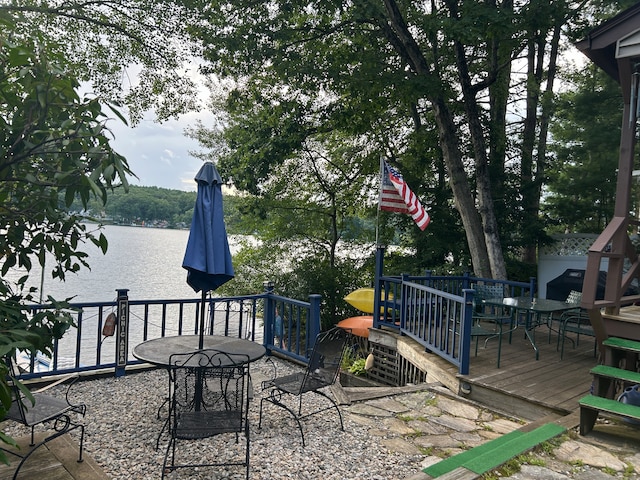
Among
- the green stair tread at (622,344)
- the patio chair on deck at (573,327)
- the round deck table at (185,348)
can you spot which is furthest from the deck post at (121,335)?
the patio chair on deck at (573,327)

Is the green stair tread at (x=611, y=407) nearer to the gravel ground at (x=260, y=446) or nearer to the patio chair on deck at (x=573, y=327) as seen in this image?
the gravel ground at (x=260, y=446)

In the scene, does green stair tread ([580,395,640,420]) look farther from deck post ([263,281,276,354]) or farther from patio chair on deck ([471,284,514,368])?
deck post ([263,281,276,354])

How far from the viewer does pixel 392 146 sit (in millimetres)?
13828

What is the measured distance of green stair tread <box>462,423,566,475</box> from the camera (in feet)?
9.36

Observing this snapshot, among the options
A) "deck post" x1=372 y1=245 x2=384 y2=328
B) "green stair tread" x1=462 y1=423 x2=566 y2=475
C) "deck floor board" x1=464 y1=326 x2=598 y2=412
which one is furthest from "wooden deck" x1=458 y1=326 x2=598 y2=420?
"deck post" x1=372 y1=245 x2=384 y2=328

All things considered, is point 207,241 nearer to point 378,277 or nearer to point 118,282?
point 378,277

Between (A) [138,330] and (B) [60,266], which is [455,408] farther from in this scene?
(A) [138,330]

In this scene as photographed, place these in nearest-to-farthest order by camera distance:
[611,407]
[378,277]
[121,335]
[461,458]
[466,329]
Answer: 1. [461,458]
2. [611,407]
3. [466,329]
4. [121,335]
5. [378,277]

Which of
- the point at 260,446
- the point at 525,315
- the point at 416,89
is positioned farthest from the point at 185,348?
the point at 416,89

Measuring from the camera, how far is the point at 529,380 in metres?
4.80

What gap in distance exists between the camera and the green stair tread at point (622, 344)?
386cm

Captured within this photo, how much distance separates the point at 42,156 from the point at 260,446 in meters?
2.61

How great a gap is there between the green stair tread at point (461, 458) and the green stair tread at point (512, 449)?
0.34ft

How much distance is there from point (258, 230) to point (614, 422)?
12.6 meters
